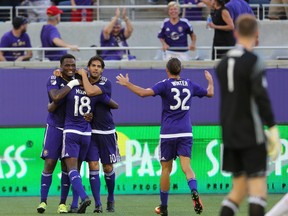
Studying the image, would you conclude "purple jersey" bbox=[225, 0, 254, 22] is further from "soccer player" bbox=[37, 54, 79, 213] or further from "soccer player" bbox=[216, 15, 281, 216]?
"soccer player" bbox=[216, 15, 281, 216]

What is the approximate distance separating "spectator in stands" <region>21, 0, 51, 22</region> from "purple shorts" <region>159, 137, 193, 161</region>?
1006 cm

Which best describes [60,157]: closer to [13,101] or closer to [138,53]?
[13,101]

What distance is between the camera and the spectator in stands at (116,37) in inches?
835

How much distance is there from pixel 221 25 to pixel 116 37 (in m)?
2.43

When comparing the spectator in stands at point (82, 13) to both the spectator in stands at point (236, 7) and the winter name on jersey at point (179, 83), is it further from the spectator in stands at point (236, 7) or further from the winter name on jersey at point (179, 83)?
the winter name on jersey at point (179, 83)

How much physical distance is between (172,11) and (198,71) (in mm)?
1315

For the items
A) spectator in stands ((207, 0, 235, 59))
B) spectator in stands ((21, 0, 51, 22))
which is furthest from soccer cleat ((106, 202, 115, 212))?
spectator in stands ((21, 0, 51, 22))

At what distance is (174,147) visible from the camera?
47.1ft

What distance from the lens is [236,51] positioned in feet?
32.0

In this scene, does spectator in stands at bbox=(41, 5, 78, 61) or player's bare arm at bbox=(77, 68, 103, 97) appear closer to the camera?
player's bare arm at bbox=(77, 68, 103, 97)

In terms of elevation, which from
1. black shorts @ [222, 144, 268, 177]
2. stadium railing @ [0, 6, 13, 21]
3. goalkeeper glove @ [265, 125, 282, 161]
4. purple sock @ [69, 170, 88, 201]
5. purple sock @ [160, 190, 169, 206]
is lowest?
purple sock @ [160, 190, 169, 206]

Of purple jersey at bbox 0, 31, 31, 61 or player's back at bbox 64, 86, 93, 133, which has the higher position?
purple jersey at bbox 0, 31, 31, 61

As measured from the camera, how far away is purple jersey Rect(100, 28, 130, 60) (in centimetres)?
2120

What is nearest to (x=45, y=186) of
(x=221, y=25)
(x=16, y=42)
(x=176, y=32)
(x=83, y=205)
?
(x=83, y=205)
